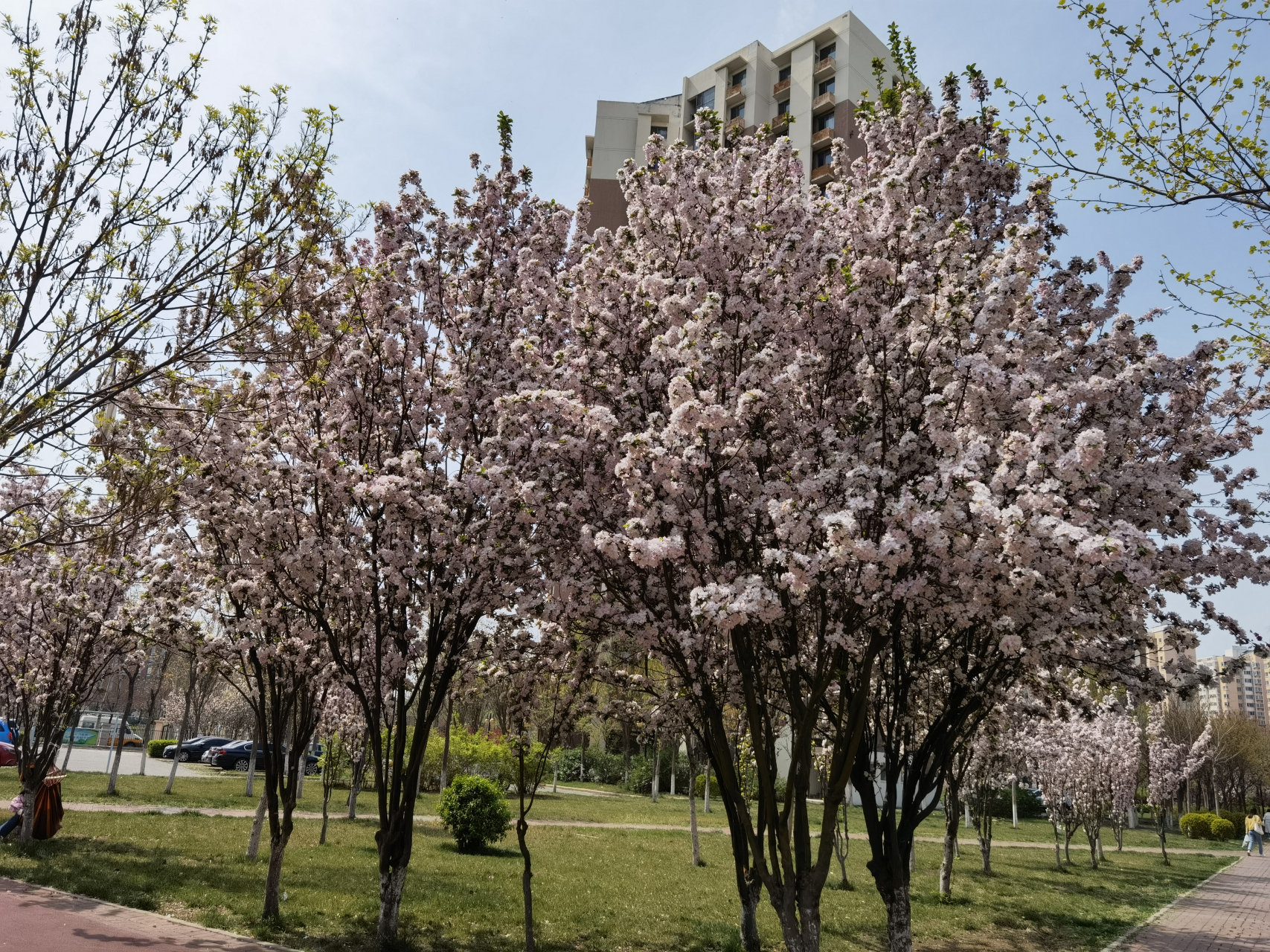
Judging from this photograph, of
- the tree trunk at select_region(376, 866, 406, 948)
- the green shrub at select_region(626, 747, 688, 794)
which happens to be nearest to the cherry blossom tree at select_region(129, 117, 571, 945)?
the tree trunk at select_region(376, 866, 406, 948)

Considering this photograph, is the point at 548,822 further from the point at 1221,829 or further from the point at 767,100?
the point at 767,100

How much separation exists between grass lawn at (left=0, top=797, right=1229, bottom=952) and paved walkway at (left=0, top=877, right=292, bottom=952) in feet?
1.41

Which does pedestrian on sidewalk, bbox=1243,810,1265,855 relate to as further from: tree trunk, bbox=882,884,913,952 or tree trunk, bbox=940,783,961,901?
tree trunk, bbox=882,884,913,952

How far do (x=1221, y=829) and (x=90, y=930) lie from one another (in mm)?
48467

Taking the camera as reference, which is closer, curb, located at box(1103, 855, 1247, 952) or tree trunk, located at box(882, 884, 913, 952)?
tree trunk, located at box(882, 884, 913, 952)

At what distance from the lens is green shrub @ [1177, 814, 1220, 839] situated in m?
40.3

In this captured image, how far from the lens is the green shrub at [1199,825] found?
40.3m

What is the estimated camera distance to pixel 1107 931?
13242mm

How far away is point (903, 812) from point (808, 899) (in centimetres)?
203

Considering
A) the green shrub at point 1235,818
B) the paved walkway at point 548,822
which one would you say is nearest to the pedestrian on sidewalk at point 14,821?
the paved walkway at point 548,822

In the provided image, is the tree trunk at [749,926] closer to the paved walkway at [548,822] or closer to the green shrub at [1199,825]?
the paved walkway at [548,822]

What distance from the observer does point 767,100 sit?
50.0m

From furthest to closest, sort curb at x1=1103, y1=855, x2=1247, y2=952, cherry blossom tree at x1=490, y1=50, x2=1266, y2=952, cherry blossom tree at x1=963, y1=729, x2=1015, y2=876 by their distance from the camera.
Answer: cherry blossom tree at x1=963, y1=729, x2=1015, y2=876, curb at x1=1103, y1=855, x2=1247, y2=952, cherry blossom tree at x1=490, y1=50, x2=1266, y2=952

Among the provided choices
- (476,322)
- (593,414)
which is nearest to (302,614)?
(476,322)
